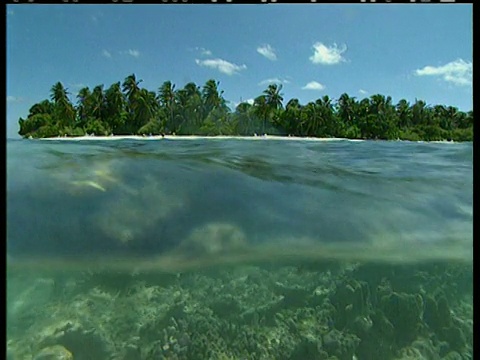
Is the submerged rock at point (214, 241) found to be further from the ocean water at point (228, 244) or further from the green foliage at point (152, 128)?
the green foliage at point (152, 128)

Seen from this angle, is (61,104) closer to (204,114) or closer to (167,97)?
(167,97)

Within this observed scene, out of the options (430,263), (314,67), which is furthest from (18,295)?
(430,263)

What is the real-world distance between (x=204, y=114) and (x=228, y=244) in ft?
3.41

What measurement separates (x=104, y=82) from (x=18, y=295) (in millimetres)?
1808

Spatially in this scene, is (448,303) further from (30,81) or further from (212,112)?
(30,81)

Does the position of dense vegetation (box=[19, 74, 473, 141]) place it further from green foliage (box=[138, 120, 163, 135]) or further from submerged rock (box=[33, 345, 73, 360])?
submerged rock (box=[33, 345, 73, 360])

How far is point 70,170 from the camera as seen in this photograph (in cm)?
305

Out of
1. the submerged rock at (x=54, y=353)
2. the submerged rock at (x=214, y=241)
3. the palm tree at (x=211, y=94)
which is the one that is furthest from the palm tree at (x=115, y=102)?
the submerged rock at (x=54, y=353)

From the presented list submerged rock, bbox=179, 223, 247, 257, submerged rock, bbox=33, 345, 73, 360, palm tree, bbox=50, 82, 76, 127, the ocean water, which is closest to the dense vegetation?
palm tree, bbox=50, 82, 76, 127

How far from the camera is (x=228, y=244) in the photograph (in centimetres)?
320

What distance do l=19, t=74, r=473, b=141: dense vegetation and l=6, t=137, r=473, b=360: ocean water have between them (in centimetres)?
11

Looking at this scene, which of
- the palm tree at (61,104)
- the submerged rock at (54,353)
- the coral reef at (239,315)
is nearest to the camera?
the palm tree at (61,104)

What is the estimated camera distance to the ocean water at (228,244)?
3.03 metres

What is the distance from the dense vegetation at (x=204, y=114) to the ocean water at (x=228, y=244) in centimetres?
11
